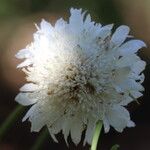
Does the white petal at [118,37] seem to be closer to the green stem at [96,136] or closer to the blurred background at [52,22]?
the green stem at [96,136]

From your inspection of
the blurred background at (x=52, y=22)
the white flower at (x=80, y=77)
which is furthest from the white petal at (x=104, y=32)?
the blurred background at (x=52, y=22)

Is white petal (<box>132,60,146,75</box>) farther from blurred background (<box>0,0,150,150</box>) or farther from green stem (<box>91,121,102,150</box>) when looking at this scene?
blurred background (<box>0,0,150,150</box>)

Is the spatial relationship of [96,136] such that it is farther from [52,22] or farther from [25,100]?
[52,22]

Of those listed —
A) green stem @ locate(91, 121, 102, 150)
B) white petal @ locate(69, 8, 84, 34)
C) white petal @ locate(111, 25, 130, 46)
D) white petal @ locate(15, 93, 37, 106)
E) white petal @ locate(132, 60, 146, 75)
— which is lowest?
green stem @ locate(91, 121, 102, 150)

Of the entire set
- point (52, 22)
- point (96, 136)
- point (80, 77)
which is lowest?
point (96, 136)

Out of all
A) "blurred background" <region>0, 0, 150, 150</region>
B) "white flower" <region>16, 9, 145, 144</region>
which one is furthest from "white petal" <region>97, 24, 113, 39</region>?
"blurred background" <region>0, 0, 150, 150</region>

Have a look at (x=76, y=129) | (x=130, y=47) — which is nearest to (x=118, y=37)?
(x=130, y=47)

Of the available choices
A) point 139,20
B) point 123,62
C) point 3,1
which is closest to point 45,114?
point 123,62
